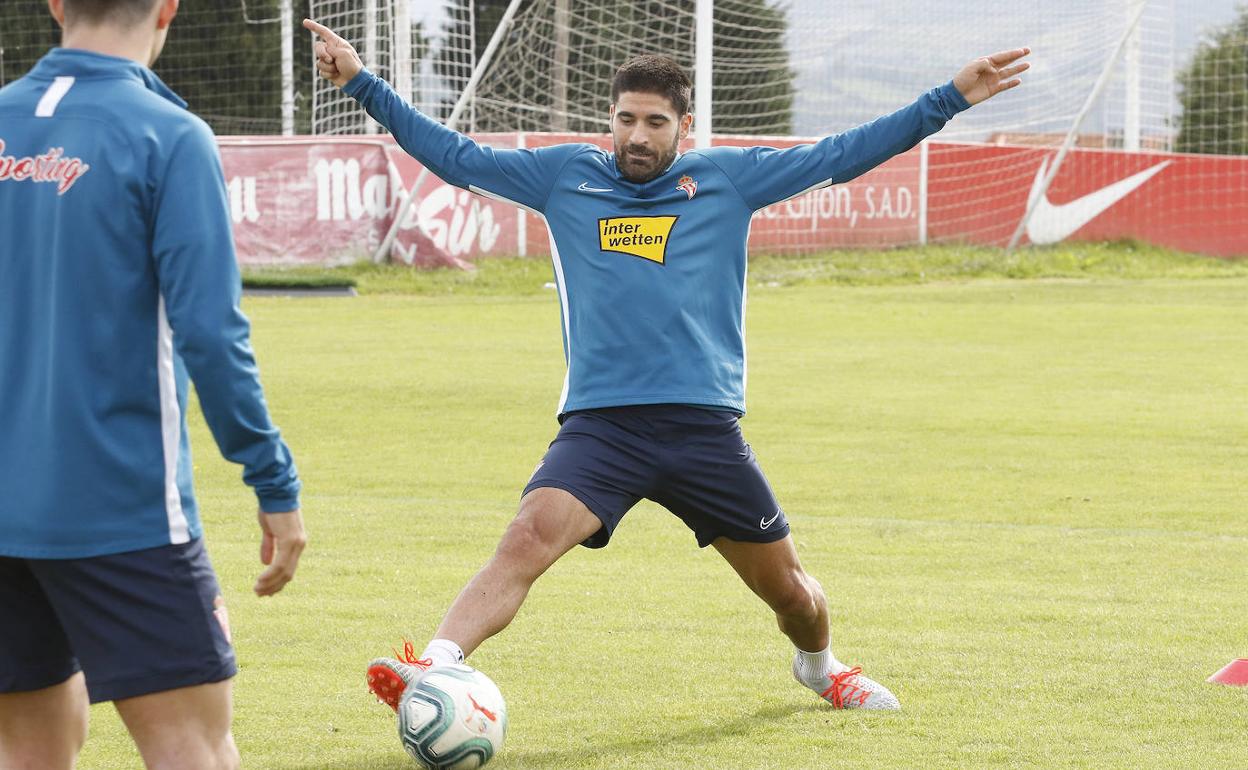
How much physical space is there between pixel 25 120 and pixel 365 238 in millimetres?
21129

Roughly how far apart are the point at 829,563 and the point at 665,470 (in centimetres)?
305

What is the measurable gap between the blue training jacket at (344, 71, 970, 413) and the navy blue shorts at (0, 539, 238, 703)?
84.1 inches

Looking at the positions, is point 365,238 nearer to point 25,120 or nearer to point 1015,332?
point 1015,332

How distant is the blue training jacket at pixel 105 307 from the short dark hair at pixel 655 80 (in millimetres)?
2382

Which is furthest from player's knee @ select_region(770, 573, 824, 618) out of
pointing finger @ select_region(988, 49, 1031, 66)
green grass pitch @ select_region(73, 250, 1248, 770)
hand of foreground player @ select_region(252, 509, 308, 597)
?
hand of foreground player @ select_region(252, 509, 308, 597)

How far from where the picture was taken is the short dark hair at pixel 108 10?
337 centimetres

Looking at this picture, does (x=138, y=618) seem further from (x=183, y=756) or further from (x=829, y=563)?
(x=829, y=563)

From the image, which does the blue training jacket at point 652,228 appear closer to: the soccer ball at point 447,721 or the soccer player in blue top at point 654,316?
the soccer player in blue top at point 654,316

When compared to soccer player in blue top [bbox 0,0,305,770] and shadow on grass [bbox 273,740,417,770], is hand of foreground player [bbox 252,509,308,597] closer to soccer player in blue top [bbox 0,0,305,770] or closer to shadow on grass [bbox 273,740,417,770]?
soccer player in blue top [bbox 0,0,305,770]

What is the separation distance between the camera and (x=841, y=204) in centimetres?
2783

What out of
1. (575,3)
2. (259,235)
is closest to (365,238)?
(259,235)

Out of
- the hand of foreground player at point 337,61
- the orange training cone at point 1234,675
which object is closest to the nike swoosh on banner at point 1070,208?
the orange training cone at point 1234,675

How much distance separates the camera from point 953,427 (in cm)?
1270

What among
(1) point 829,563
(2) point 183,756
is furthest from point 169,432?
(1) point 829,563
